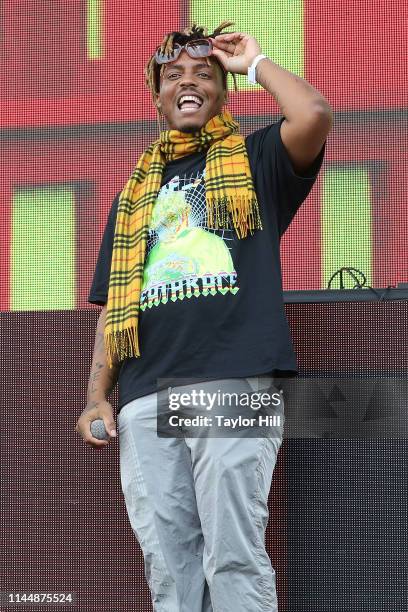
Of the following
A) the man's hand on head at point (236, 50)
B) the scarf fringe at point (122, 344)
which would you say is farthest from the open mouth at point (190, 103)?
the scarf fringe at point (122, 344)

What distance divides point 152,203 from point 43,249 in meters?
0.88

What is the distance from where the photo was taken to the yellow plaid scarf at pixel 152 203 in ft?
7.27

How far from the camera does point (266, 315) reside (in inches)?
84.7

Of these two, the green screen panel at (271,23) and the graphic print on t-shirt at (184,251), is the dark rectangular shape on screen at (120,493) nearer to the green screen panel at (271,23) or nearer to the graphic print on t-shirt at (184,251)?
the graphic print on t-shirt at (184,251)

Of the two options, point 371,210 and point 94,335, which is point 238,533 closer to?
point 94,335

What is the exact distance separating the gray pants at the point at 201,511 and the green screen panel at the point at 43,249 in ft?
3.13

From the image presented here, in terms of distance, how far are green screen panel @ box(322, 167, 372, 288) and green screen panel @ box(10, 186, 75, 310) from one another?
746 mm

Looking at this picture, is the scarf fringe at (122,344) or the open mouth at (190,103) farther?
the open mouth at (190,103)

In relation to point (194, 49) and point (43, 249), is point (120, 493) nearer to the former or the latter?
point (43, 249)

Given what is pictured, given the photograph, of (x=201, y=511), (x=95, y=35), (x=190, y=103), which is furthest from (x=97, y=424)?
(x=95, y=35)

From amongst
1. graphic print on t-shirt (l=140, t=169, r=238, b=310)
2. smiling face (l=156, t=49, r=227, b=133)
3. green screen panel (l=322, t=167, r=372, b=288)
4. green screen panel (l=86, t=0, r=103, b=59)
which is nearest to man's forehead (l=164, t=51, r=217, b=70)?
smiling face (l=156, t=49, r=227, b=133)

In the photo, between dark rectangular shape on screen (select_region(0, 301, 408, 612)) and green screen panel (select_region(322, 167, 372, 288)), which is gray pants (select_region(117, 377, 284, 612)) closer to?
dark rectangular shape on screen (select_region(0, 301, 408, 612))

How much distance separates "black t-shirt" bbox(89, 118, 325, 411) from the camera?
2.14 meters

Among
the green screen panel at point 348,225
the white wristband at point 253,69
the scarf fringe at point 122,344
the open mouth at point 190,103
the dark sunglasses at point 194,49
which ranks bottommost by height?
the scarf fringe at point 122,344
